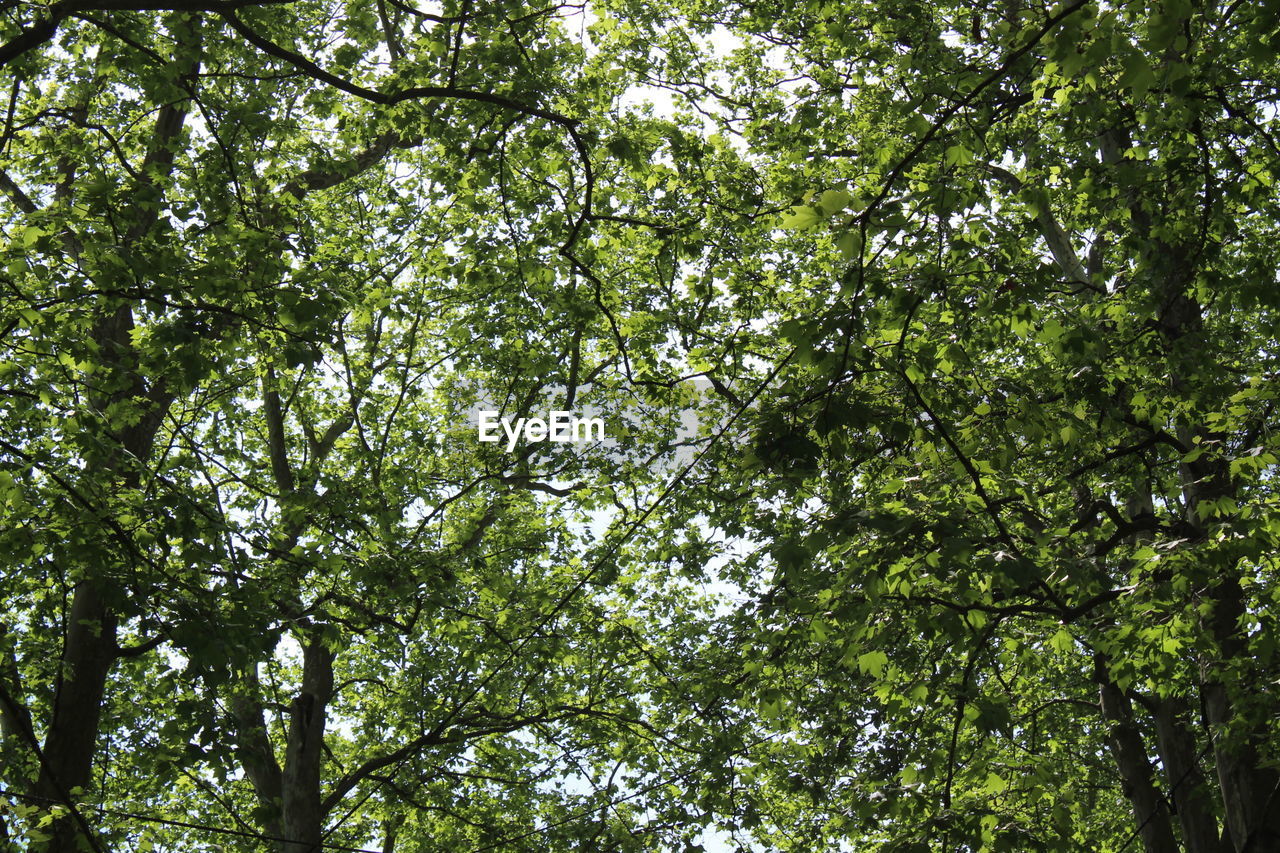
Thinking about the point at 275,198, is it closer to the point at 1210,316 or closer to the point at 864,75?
the point at 864,75

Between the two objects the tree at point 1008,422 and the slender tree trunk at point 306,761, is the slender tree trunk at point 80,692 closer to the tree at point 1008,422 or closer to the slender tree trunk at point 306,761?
the slender tree trunk at point 306,761

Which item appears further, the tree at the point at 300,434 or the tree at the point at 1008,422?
the tree at the point at 300,434

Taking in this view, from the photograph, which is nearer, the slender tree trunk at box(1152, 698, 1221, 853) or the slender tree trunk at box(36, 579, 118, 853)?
the slender tree trunk at box(36, 579, 118, 853)

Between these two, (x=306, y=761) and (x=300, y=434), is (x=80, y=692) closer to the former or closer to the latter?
(x=306, y=761)

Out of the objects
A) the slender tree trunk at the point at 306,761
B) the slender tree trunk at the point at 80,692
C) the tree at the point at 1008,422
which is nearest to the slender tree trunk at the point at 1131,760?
the tree at the point at 1008,422

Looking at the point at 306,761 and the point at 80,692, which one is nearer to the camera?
the point at 80,692

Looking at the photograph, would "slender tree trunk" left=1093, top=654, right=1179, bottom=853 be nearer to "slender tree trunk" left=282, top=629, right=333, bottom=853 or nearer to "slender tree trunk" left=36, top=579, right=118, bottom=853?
"slender tree trunk" left=282, top=629, right=333, bottom=853

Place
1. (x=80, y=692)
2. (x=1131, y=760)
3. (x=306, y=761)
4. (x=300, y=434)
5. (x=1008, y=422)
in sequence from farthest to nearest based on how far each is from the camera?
1. (x=300, y=434)
2. (x=306, y=761)
3. (x=1131, y=760)
4. (x=80, y=692)
5. (x=1008, y=422)

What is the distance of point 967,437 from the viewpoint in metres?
6.46

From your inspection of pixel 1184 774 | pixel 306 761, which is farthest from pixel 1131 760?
pixel 306 761

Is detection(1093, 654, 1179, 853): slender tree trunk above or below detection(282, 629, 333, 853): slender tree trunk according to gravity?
below

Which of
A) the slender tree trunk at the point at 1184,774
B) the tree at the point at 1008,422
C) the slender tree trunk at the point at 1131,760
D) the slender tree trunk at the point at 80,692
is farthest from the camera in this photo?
the slender tree trunk at the point at 1131,760

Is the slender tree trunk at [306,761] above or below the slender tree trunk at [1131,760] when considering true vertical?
above

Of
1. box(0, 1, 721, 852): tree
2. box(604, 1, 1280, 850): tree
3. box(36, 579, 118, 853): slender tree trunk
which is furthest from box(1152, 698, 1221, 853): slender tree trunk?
box(36, 579, 118, 853): slender tree trunk
